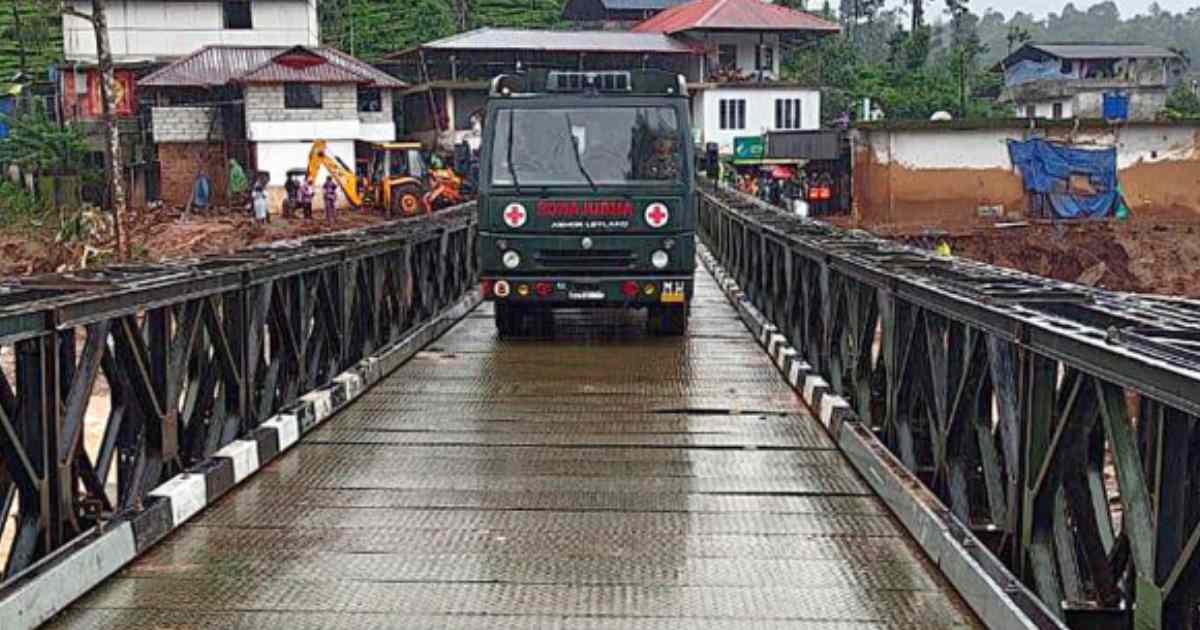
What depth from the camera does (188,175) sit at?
44.4 metres

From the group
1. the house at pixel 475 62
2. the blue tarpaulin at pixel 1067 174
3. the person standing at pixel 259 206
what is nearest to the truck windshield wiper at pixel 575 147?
the person standing at pixel 259 206

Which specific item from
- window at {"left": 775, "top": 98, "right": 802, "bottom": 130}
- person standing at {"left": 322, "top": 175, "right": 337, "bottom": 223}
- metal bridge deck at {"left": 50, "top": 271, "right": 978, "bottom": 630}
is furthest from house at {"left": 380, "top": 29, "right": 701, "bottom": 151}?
metal bridge deck at {"left": 50, "top": 271, "right": 978, "bottom": 630}

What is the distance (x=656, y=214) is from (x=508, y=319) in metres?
1.59

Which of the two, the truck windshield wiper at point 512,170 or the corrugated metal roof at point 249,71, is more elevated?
the corrugated metal roof at point 249,71

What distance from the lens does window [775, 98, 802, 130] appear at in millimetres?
51844

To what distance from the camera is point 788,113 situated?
52.0 meters

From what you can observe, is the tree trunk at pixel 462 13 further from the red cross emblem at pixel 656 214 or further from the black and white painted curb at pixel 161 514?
the black and white painted curb at pixel 161 514

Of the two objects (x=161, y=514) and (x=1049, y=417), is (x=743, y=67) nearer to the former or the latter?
(x=161, y=514)

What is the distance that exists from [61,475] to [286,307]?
2984 millimetres

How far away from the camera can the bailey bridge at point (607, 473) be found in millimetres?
4367

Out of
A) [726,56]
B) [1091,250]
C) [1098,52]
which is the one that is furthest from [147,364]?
[1098,52]

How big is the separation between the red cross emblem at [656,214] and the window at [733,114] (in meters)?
40.4

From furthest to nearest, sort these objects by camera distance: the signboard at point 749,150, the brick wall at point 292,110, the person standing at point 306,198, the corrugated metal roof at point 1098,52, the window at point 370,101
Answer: the corrugated metal roof at point 1098,52 < the window at point 370,101 < the signboard at point 749,150 < the brick wall at point 292,110 < the person standing at point 306,198

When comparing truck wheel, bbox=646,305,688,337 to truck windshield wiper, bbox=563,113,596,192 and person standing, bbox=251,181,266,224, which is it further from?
person standing, bbox=251,181,266,224
